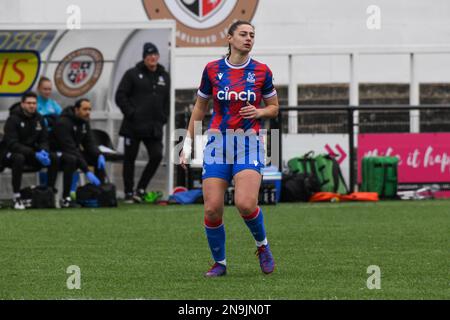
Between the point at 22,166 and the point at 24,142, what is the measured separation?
1.26 ft

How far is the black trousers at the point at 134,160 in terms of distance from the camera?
18453 mm

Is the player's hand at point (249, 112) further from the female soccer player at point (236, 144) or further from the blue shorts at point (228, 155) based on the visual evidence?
the blue shorts at point (228, 155)

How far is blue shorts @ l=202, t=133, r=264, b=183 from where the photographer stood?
8680mm

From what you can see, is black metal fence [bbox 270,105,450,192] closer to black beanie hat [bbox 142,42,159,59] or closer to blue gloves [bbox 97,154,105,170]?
black beanie hat [bbox 142,42,159,59]

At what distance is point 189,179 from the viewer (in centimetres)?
1884

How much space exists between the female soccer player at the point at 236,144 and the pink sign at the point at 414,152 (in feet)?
36.2

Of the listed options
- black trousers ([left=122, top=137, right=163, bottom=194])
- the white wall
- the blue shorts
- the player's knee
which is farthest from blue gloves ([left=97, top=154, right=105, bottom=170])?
the player's knee

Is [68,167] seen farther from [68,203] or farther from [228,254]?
[228,254]

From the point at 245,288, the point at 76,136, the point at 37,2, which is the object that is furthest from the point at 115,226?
the point at 37,2

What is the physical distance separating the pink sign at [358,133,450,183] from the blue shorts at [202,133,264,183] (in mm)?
11056

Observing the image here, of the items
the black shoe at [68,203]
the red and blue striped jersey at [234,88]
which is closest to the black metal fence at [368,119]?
the black shoe at [68,203]

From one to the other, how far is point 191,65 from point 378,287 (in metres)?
14.2

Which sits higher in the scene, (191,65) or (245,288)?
(191,65)
